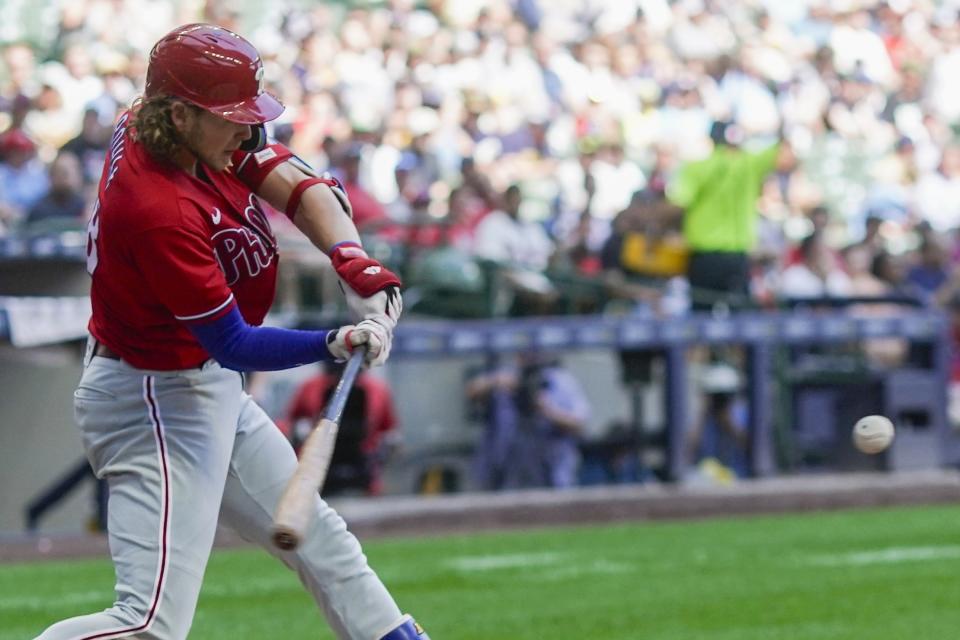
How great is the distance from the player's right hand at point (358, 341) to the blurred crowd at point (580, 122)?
23.4ft

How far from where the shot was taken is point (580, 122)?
1709 cm

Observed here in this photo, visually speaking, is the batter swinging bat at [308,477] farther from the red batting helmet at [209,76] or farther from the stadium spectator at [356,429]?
A: the stadium spectator at [356,429]

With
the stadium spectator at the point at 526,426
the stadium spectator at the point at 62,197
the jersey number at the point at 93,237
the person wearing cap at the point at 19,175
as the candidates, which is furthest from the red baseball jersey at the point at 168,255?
the person wearing cap at the point at 19,175

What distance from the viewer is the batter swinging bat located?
3695mm

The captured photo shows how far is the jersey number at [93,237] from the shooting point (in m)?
4.03

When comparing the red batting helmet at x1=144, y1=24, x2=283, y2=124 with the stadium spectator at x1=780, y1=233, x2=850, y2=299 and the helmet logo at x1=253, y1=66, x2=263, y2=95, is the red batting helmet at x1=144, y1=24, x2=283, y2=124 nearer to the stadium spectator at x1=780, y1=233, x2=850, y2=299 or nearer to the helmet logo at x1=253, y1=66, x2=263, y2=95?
the helmet logo at x1=253, y1=66, x2=263, y2=95

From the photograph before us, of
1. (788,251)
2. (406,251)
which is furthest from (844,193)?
(406,251)

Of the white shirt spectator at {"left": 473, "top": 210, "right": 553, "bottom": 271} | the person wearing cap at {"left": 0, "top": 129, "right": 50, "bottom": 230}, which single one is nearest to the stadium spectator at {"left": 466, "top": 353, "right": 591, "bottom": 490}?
the white shirt spectator at {"left": 473, "top": 210, "right": 553, "bottom": 271}

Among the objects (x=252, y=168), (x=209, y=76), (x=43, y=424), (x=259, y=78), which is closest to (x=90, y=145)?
(x=43, y=424)

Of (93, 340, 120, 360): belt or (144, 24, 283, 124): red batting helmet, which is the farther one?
(93, 340, 120, 360): belt

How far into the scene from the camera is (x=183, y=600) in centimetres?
402

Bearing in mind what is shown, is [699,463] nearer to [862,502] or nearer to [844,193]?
[862,502]

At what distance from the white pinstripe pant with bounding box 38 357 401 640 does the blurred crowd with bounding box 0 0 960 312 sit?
22.2ft

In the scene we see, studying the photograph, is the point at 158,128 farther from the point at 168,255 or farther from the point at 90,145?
the point at 90,145
